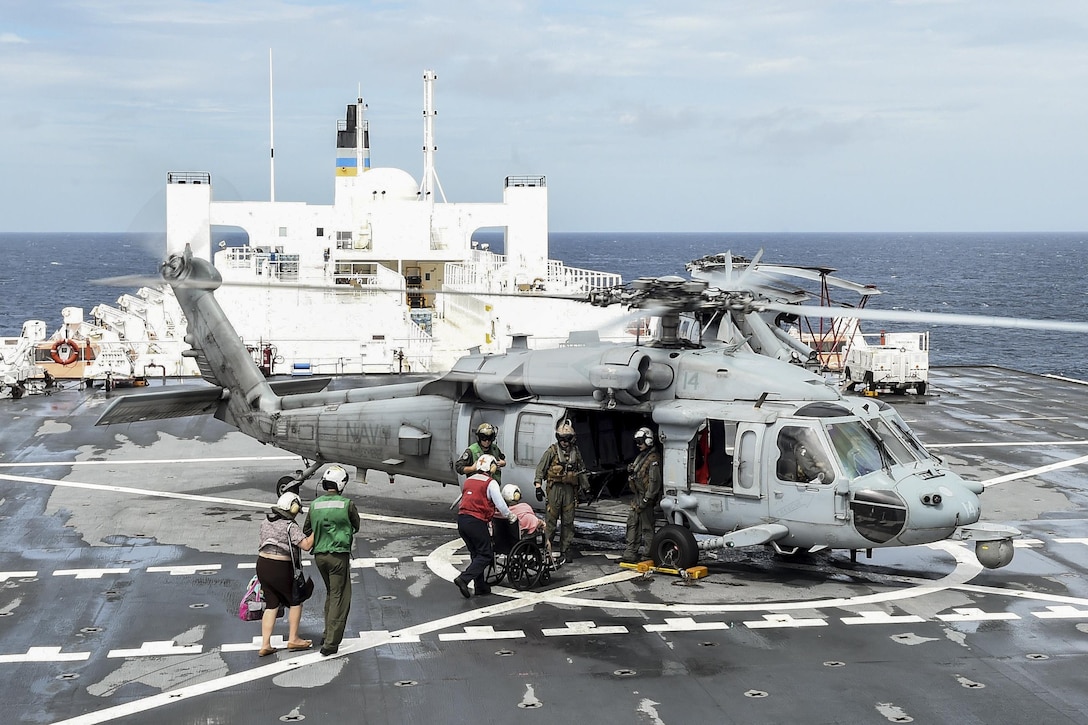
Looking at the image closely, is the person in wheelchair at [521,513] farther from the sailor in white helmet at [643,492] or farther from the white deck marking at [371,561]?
the white deck marking at [371,561]

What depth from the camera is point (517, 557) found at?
42.0 feet

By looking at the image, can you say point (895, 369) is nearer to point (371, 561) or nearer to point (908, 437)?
point (908, 437)

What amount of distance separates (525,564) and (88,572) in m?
5.23

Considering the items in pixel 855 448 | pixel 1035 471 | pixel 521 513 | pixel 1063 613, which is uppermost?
pixel 855 448

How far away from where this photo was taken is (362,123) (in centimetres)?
4766

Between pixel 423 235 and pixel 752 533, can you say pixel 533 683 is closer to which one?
pixel 752 533

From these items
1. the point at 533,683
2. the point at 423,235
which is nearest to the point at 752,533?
the point at 533,683

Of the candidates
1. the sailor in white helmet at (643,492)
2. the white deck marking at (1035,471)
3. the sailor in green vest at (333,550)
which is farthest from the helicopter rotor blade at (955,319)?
the white deck marking at (1035,471)

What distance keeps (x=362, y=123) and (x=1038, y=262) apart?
16566 cm

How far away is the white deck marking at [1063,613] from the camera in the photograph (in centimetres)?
1184

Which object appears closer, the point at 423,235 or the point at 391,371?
the point at 391,371

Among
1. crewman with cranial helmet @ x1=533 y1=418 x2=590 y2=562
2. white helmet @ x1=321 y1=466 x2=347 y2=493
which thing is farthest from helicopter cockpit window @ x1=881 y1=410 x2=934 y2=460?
white helmet @ x1=321 y1=466 x2=347 y2=493

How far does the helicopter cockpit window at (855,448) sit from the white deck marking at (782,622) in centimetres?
173

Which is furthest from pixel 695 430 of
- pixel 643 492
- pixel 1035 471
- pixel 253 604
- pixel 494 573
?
pixel 1035 471
